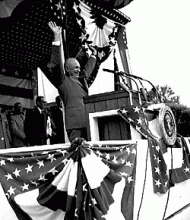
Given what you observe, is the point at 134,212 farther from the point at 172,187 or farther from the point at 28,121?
the point at 28,121

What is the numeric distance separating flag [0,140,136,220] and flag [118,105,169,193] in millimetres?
716

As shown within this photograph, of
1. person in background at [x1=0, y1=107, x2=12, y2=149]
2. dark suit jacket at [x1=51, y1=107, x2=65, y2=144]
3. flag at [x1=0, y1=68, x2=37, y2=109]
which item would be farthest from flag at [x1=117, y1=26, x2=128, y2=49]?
person in background at [x1=0, y1=107, x2=12, y2=149]

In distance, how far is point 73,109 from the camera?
2.88 m

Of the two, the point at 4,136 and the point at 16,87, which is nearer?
the point at 4,136

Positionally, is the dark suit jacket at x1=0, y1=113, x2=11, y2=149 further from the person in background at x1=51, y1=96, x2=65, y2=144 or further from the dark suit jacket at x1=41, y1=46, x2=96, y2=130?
the dark suit jacket at x1=41, y1=46, x2=96, y2=130

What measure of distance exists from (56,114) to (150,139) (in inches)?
111

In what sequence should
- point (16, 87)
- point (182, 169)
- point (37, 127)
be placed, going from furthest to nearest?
point (16, 87) < point (37, 127) < point (182, 169)

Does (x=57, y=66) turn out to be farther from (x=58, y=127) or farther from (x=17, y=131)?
(x=58, y=127)

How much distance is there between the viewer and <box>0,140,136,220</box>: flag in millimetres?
1809

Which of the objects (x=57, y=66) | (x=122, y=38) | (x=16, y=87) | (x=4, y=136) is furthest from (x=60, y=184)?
(x=16, y=87)

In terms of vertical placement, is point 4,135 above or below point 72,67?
below

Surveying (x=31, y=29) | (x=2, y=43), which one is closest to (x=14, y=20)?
(x=31, y=29)

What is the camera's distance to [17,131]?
478 cm

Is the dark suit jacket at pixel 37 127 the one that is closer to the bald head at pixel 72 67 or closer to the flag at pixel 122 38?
the bald head at pixel 72 67
